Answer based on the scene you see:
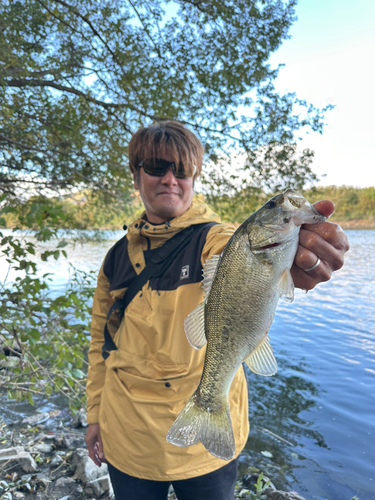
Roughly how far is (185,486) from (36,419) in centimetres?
515

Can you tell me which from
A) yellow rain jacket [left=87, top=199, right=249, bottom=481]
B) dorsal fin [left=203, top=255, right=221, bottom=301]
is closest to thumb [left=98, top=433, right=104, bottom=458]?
yellow rain jacket [left=87, top=199, right=249, bottom=481]

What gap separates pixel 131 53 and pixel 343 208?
33222 millimetres

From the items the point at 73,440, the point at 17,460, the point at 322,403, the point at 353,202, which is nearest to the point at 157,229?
the point at 17,460

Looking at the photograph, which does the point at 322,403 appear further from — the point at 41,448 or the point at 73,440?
the point at 41,448

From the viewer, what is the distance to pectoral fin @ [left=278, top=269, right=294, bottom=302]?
1.40m

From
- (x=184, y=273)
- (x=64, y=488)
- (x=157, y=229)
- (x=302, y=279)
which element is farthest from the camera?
(x=64, y=488)

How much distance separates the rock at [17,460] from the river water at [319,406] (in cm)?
243

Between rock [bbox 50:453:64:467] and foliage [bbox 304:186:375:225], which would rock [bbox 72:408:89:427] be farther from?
foliage [bbox 304:186:375:225]

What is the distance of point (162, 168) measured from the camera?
7.52 feet

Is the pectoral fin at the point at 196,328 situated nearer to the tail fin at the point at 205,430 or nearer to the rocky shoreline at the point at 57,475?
the tail fin at the point at 205,430

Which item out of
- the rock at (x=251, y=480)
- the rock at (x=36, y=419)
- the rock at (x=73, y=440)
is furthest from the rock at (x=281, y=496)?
the rock at (x=36, y=419)

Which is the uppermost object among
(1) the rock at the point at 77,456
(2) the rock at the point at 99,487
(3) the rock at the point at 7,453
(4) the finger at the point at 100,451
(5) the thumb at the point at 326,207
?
(5) the thumb at the point at 326,207

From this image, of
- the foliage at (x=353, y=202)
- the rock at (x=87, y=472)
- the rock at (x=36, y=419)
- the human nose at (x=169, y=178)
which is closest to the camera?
the human nose at (x=169, y=178)

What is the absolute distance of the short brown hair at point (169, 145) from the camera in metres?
2.29
